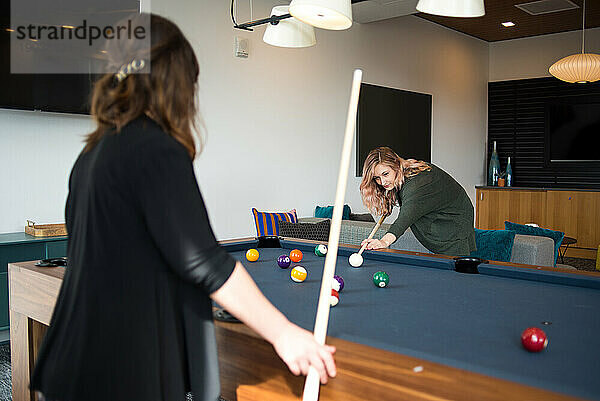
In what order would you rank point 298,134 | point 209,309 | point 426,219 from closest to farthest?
point 209,309 → point 426,219 → point 298,134

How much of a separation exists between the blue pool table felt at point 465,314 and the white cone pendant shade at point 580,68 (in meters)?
3.95

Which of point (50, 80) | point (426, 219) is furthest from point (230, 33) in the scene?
point (426, 219)

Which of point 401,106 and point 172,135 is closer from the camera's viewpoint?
point 172,135

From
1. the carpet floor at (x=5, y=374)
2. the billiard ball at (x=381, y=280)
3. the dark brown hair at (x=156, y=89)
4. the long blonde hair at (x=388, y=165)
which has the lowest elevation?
the carpet floor at (x=5, y=374)

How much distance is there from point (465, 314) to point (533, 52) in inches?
283

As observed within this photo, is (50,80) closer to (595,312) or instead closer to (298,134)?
(298,134)

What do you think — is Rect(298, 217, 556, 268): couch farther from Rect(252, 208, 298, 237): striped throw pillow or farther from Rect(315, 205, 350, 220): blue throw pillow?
Rect(315, 205, 350, 220): blue throw pillow

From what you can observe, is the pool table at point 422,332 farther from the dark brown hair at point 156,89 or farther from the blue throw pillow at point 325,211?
the blue throw pillow at point 325,211

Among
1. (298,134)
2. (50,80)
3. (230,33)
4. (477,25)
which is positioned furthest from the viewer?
(477,25)

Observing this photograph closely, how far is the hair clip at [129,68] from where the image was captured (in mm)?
1102

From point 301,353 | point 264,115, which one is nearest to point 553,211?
point 264,115

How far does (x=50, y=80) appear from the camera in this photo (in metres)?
3.60

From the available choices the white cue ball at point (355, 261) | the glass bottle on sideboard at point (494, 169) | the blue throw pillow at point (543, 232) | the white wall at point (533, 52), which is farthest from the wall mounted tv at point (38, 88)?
the white wall at point (533, 52)

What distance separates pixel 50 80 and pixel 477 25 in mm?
5446
